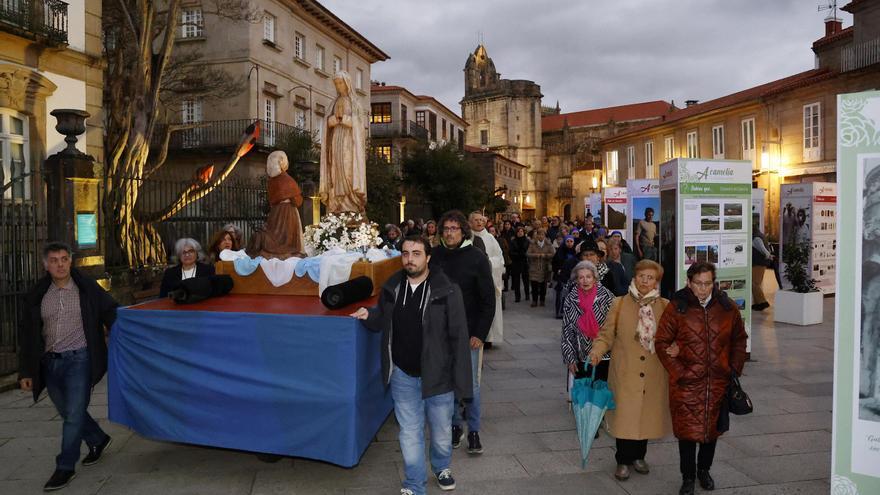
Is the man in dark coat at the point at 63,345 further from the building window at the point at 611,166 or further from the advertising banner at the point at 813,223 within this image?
the building window at the point at 611,166

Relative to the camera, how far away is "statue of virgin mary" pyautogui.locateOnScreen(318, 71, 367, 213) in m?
8.42

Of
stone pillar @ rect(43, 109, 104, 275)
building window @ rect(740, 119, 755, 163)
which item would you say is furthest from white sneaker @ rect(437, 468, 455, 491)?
building window @ rect(740, 119, 755, 163)

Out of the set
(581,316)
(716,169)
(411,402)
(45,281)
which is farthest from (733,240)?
(45,281)

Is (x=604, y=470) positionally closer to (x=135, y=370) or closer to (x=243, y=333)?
(x=243, y=333)

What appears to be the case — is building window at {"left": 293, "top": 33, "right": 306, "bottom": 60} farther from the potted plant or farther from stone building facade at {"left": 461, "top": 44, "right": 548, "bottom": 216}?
stone building facade at {"left": 461, "top": 44, "right": 548, "bottom": 216}

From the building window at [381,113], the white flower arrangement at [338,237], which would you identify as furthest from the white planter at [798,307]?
the building window at [381,113]

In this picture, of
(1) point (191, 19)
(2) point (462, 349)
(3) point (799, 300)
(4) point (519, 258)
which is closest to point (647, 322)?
(2) point (462, 349)

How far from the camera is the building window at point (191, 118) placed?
2539cm

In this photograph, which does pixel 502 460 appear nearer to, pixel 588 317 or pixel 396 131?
pixel 588 317

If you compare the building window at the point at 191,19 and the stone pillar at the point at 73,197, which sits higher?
the building window at the point at 191,19

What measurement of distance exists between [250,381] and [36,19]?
460 inches

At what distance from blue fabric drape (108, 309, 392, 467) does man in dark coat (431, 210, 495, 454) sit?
2.77ft

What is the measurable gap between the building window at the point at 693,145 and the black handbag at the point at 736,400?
34.7m

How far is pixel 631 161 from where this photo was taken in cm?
4272
